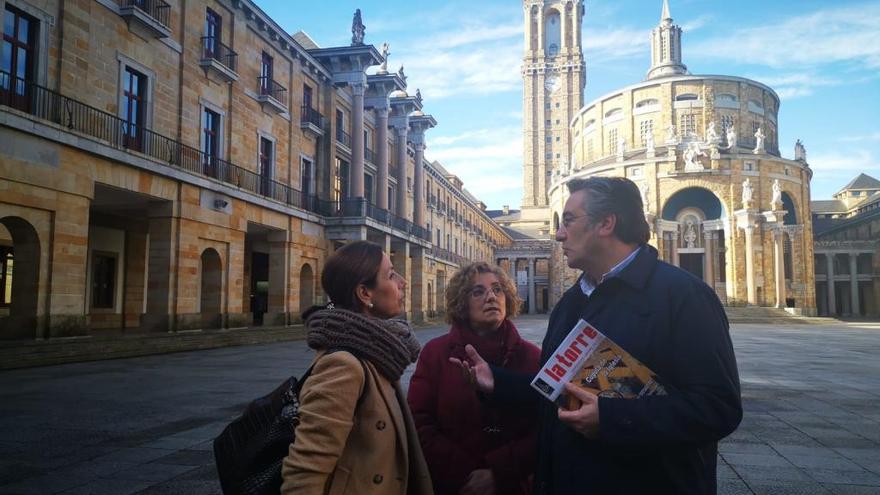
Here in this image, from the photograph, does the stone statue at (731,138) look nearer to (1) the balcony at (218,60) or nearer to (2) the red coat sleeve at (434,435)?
(1) the balcony at (218,60)

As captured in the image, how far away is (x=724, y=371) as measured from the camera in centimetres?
201

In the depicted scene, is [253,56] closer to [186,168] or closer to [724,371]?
[186,168]

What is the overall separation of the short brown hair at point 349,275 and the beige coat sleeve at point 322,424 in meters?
0.36

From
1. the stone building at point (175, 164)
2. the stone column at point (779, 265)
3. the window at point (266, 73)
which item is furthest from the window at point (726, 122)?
the window at point (266, 73)

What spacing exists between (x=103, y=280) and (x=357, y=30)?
1678cm

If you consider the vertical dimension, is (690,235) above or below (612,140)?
below

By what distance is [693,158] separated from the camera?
60.1 metres

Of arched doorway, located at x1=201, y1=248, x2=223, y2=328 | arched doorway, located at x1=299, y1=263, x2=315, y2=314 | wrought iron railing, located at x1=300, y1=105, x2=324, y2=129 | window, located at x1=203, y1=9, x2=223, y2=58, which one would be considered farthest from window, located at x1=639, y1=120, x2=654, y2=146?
arched doorway, located at x1=201, y1=248, x2=223, y2=328

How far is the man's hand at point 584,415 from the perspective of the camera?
2012 millimetres

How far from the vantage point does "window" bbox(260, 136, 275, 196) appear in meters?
24.8

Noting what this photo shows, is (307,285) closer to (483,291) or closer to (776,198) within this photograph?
(483,291)

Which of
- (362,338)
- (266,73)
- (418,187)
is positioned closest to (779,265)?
(418,187)

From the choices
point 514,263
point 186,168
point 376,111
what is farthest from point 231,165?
point 514,263

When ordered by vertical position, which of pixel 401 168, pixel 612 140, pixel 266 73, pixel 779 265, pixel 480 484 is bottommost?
pixel 480 484
